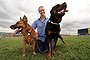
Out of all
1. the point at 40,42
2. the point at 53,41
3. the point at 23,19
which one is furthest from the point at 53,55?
the point at 23,19

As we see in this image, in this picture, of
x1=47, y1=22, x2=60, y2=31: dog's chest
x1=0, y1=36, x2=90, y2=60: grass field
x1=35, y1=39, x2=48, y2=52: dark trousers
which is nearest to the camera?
x1=0, y1=36, x2=90, y2=60: grass field

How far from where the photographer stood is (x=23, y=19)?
5.76 meters

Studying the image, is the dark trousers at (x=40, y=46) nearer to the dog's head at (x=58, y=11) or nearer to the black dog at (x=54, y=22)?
the black dog at (x=54, y=22)

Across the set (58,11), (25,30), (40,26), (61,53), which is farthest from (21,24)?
(61,53)

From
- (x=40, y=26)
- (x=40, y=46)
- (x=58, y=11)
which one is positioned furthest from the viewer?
(x=40, y=46)

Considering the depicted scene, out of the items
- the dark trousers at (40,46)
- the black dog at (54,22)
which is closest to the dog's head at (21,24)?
the black dog at (54,22)

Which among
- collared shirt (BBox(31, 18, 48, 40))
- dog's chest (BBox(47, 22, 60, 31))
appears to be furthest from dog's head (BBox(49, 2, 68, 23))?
collared shirt (BBox(31, 18, 48, 40))

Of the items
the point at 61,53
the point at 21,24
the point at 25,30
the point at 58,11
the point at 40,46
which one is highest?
the point at 58,11

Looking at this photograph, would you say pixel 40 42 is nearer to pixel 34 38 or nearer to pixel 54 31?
pixel 34 38

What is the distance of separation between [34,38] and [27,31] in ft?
1.48

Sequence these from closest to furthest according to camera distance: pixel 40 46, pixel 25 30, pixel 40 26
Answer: pixel 25 30
pixel 40 26
pixel 40 46

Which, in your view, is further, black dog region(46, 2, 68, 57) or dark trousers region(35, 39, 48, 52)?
dark trousers region(35, 39, 48, 52)

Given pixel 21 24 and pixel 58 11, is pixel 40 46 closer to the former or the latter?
pixel 21 24

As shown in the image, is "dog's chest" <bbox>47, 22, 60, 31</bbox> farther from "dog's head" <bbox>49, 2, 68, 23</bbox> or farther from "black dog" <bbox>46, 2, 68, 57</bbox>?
"dog's head" <bbox>49, 2, 68, 23</bbox>
